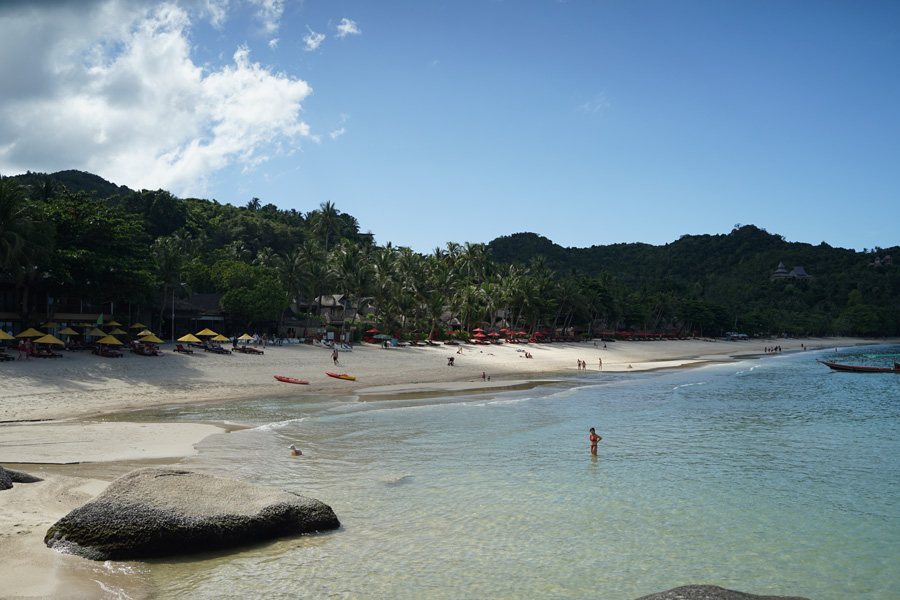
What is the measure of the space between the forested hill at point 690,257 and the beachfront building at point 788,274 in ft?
4.81

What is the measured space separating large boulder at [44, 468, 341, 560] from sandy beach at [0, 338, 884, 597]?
524 mm

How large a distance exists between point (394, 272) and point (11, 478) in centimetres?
6294

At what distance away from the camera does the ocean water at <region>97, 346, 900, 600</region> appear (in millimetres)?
8680

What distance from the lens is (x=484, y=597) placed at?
27.0 ft

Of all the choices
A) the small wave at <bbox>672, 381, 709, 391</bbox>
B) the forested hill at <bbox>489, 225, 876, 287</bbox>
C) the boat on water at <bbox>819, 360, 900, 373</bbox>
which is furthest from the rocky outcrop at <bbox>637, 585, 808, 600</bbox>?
the forested hill at <bbox>489, 225, 876, 287</bbox>

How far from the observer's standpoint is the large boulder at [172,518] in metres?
8.30

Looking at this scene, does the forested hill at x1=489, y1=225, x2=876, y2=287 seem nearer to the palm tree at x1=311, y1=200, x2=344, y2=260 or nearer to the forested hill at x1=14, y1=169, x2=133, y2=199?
the palm tree at x1=311, y1=200, x2=344, y2=260

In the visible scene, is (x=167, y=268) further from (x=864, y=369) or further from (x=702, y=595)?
(x=864, y=369)

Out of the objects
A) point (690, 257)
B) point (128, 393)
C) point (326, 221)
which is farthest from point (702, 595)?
point (690, 257)

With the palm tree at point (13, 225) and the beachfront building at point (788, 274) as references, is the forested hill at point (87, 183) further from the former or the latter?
the beachfront building at point (788, 274)

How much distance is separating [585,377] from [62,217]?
38.1m

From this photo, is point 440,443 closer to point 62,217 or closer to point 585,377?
point 585,377

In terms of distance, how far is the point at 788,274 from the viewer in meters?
157

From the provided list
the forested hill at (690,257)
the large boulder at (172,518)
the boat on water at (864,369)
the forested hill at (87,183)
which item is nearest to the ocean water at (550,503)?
the large boulder at (172,518)
